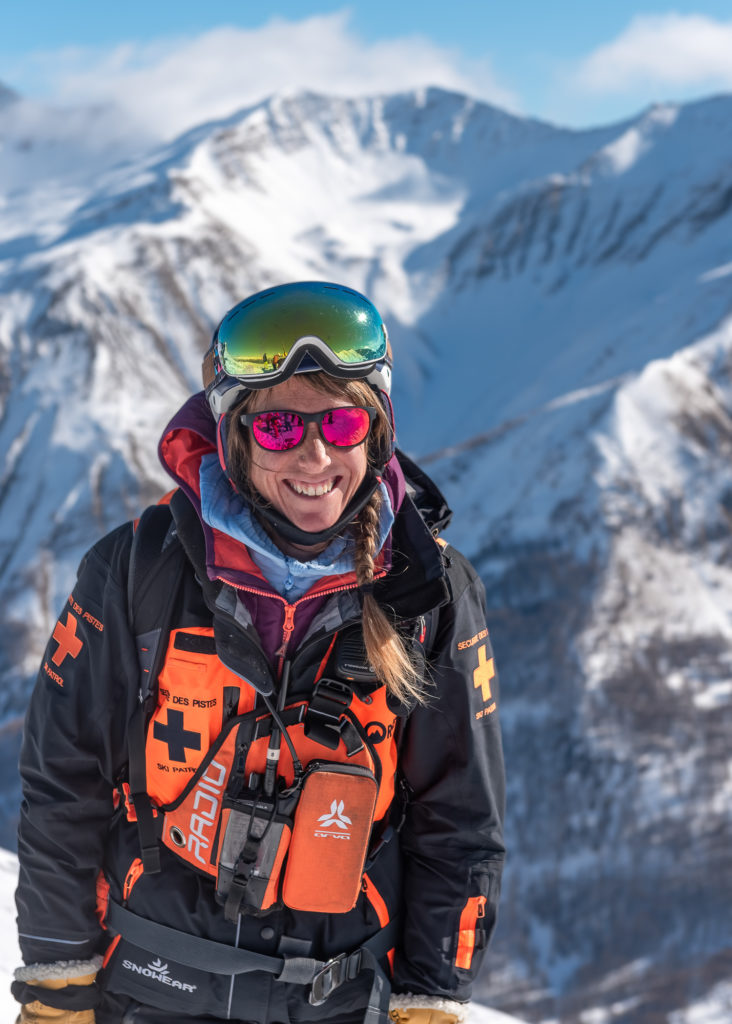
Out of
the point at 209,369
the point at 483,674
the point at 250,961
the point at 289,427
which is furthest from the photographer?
Result: the point at 209,369

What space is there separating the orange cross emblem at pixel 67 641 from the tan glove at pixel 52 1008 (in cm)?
100

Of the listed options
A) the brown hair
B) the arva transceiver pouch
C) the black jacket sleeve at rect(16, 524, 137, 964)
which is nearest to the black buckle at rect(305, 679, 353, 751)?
the brown hair

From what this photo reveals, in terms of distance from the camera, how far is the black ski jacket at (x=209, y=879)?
2.85 m

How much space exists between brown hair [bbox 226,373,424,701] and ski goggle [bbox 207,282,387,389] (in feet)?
0.21

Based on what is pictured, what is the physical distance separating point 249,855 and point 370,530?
1.13m

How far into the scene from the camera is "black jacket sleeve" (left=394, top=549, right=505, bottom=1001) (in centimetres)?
297

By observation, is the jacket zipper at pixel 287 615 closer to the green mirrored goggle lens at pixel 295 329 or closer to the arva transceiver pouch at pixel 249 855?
the arva transceiver pouch at pixel 249 855

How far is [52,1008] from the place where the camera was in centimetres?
288

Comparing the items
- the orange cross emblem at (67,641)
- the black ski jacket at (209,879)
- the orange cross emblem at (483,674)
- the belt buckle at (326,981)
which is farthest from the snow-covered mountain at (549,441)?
the orange cross emblem at (67,641)

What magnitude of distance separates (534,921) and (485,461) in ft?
86.9

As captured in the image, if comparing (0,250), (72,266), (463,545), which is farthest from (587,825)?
(0,250)

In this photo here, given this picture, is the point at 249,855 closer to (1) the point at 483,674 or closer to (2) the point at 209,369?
(1) the point at 483,674

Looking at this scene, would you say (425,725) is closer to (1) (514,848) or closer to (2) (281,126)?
(1) (514,848)

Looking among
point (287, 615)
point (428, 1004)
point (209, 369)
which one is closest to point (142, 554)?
point (287, 615)
